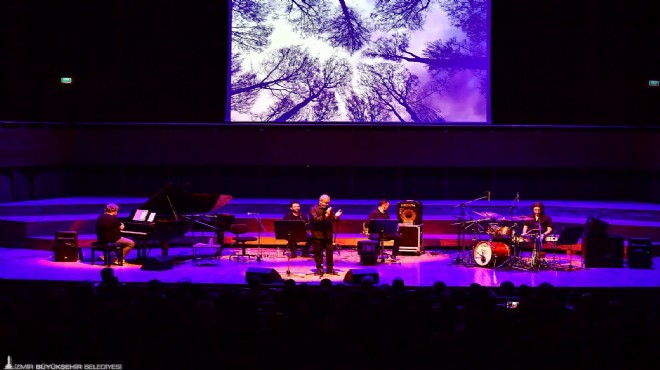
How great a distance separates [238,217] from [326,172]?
10.6 ft

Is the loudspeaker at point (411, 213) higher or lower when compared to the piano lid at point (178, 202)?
lower

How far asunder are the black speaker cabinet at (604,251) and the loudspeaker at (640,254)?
0.54 feet

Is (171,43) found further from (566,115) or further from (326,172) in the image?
(566,115)

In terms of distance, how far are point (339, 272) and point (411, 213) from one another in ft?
8.62

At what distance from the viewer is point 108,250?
11781 millimetres

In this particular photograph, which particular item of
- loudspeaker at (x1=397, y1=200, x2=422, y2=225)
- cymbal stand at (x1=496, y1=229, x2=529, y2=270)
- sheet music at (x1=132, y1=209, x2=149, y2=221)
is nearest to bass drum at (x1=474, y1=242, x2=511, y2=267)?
cymbal stand at (x1=496, y1=229, x2=529, y2=270)

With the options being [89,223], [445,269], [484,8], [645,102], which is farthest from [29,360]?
Answer: [645,102]

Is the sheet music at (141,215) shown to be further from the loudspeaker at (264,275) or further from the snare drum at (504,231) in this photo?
the snare drum at (504,231)

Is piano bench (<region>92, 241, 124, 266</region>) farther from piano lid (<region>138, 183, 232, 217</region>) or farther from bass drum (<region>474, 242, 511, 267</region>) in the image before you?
bass drum (<region>474, 242, 511, 267</region>)

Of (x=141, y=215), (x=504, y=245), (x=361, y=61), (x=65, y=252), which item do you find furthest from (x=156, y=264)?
(x=361, y=61)

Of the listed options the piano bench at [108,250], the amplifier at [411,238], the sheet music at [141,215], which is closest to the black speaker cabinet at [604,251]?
the amplifier at [411,238]

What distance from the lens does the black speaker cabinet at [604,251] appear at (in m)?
12.2

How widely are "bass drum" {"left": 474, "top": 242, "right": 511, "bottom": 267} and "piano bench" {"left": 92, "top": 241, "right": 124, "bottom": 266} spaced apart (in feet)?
18.7

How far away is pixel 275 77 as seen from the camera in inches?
669
